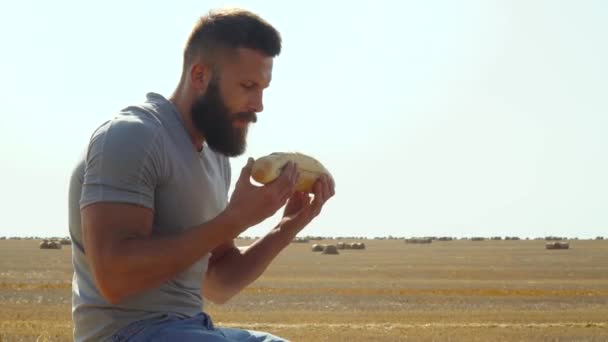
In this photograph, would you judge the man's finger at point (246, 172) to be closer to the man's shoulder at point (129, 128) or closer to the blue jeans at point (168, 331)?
the man's shoulder at point (129, 128)

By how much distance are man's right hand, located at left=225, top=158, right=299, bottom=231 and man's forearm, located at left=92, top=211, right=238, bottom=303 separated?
0.18 ft

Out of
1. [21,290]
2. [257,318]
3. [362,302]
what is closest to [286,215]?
[257,318]

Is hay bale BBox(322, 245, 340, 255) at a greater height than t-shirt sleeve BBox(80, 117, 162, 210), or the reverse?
hay bale BBox(322, 245, 340, 255)

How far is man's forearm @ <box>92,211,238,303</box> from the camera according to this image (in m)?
3.93

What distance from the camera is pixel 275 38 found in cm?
440

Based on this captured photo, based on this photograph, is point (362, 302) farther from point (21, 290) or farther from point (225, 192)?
point (225, 192)

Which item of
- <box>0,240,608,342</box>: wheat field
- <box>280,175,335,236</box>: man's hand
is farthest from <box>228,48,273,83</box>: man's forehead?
<box>0,240,608,342</box>: wheat field

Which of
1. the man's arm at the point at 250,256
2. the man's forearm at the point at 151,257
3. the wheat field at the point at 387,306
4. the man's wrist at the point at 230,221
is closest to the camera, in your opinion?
the man's forearm at the point at 151,257

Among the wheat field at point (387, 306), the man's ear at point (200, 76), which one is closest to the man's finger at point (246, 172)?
the man's ear at point (200, 76)

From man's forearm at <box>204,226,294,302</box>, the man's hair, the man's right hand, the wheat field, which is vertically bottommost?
the wheat field

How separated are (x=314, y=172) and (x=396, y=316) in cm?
1819

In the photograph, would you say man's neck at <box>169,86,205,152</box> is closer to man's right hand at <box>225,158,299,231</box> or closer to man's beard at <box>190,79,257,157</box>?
man's beard at <box>190,79,257,157</box>

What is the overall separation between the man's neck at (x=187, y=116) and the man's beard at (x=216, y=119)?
33 millimetres

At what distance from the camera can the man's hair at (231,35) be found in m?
4.34
